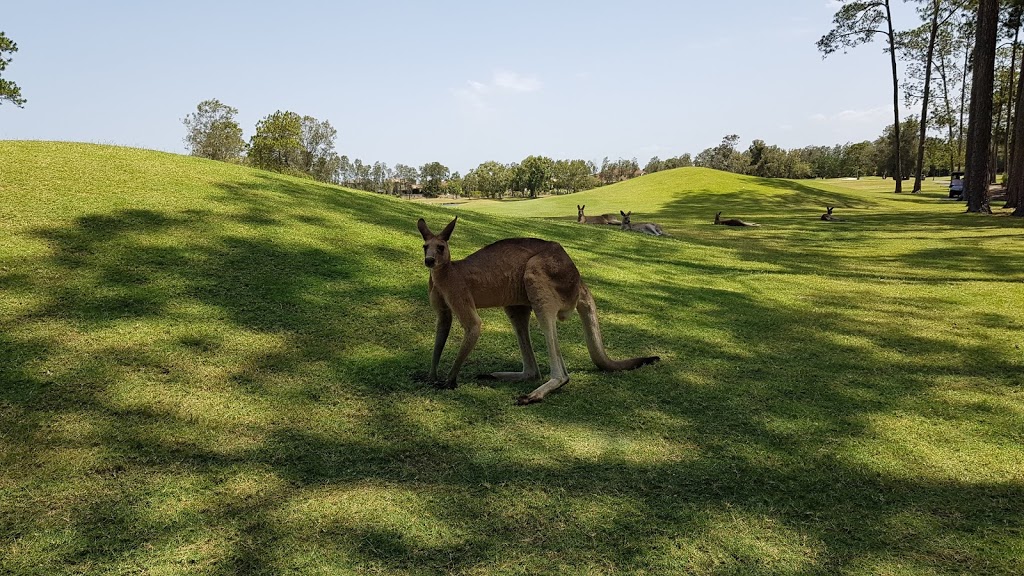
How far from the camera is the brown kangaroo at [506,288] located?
3932mm

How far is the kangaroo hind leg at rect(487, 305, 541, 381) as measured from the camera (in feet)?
14.4

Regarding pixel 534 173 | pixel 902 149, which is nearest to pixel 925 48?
pixel 902 149

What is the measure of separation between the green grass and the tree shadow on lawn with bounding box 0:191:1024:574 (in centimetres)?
2

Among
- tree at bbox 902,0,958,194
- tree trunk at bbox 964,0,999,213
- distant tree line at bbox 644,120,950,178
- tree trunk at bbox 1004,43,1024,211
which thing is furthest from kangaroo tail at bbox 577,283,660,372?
distant tree line at bbox 644,120,950,178

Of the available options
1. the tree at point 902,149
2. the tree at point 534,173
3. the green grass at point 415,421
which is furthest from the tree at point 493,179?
the green grass at point 415,421

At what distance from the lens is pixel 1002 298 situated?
8.16 meters

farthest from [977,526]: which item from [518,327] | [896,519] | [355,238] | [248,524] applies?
[355,238]

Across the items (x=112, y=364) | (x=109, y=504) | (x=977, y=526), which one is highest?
(x=112, y=364)

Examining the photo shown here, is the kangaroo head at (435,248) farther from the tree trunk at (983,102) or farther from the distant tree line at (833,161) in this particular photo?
the distant tree line at (833,161)

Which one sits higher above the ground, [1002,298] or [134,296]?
[134,296]

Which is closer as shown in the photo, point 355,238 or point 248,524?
point 248,524

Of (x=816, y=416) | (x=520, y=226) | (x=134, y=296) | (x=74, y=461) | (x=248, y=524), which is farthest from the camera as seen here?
(x=520, y=226)

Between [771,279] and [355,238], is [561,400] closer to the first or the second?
[355,238]

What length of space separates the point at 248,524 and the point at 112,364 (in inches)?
Answer: 89.6
